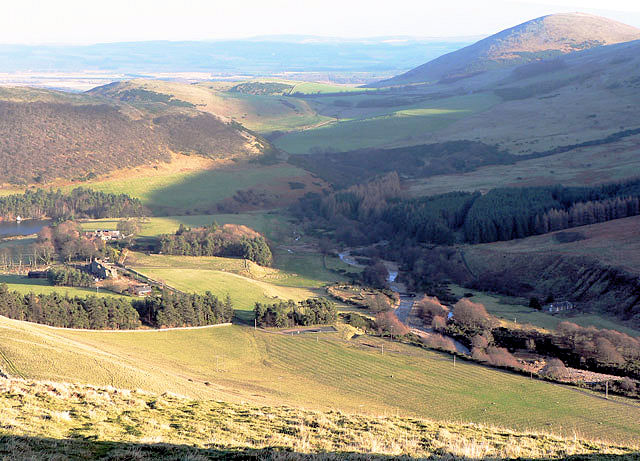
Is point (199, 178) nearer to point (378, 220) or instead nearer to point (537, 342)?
point (378, 220)

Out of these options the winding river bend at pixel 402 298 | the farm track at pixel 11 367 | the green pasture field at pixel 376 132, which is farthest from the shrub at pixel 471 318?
the green pasture field at pixel 376 132

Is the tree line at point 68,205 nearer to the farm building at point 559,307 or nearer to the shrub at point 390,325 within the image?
the shrub at point 390,325

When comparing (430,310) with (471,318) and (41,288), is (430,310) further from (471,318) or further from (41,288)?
(41,288)

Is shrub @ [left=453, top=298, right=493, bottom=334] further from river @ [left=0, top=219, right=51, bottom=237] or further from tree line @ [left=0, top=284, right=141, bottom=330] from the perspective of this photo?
river @ [left=0, top=219, right=51, bottom=237]

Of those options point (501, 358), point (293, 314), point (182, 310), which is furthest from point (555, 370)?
point (182, 310)

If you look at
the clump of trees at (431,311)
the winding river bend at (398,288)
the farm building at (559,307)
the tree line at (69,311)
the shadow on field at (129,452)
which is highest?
the shadow on field at (129,452)

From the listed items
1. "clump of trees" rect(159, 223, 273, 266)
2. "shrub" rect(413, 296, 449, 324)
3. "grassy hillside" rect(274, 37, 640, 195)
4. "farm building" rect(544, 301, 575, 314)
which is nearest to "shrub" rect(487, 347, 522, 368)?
"shrub" rect(413, 296, 449, 324)
